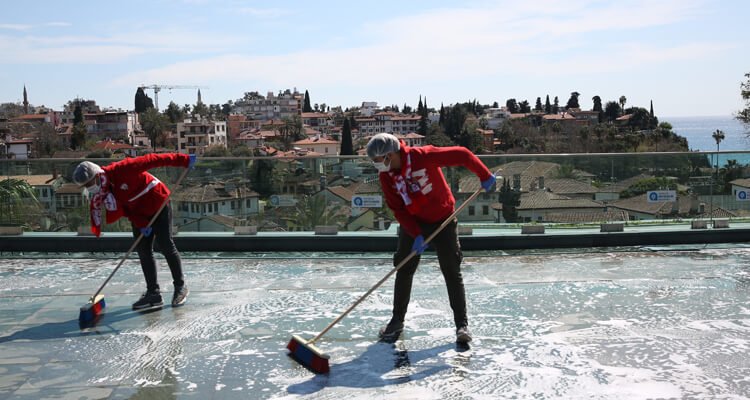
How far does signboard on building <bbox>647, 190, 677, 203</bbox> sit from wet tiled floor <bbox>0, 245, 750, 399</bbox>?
1443 mm

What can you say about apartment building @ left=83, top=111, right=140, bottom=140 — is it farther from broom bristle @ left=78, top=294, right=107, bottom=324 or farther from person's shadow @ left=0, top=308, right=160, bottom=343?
person's shadow @ left=0, top=308, right=160, bottom=343

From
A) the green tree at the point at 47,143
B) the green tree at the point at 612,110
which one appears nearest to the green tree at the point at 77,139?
the green tree at the point at 47,143

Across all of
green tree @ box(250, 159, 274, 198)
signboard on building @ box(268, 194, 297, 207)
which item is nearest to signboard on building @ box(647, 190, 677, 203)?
signboard on building @ box(268, 194, 297, 207)

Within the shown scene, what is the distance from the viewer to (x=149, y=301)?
6.69 meters

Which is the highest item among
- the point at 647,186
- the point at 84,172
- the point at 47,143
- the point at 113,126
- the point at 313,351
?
the point at 113,126

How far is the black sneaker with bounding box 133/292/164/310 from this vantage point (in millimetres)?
6656

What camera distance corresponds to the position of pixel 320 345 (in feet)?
18.1

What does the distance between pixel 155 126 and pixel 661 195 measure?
156 meters

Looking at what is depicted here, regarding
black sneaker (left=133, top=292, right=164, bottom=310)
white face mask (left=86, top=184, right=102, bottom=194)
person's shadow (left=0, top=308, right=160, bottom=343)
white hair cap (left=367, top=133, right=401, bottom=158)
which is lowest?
person's shadow (left=0, top=308, right=160, bottom=343)

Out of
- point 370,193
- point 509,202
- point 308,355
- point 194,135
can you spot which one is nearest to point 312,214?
point 370,193

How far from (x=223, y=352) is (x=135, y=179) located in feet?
6.12

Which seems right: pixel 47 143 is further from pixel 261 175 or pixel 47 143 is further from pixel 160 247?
pixel 160 247

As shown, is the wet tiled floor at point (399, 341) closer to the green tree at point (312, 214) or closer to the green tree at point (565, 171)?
the green tree at point (312, 214)

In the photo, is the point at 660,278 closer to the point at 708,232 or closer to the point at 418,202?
the point at 708,232
